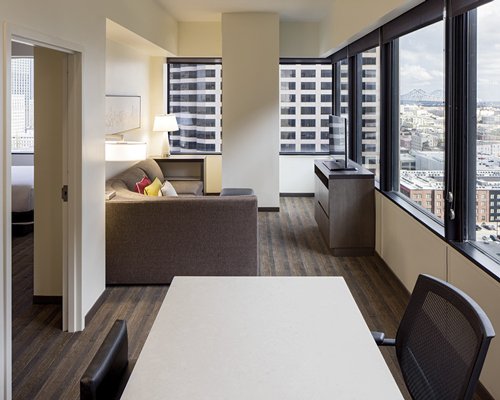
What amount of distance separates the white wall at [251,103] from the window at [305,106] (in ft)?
3.21

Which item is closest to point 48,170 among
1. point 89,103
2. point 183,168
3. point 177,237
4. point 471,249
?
point 89,103

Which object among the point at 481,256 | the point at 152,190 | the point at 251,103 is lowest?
the point at 481,256

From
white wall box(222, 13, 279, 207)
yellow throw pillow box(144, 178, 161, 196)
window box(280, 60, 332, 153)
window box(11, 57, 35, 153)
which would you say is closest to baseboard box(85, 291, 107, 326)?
yellow throw pillow box(144, 178, 161, 196)

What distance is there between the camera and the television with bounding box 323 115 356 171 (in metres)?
4.48

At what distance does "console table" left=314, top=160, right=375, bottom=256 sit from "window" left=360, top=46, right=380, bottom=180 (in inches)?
10.6

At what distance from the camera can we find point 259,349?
4.09 feet

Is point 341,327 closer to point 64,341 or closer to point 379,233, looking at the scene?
point 64,341

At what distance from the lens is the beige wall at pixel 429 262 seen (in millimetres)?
2055

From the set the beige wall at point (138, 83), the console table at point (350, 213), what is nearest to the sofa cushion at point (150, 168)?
the beige wall at point (138, 83)

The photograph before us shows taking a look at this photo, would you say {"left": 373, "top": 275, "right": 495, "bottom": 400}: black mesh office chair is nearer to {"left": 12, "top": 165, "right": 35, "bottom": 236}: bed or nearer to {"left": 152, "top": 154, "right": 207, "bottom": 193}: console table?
{"left": 12, "top": 165, "right": 35, "bottom": 236}: bed

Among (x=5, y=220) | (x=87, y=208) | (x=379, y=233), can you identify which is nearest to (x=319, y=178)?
(x=379, y=233)

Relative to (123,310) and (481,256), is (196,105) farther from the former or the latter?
(481,256)

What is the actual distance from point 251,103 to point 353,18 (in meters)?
1.84

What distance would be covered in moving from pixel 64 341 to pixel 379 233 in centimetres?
240
